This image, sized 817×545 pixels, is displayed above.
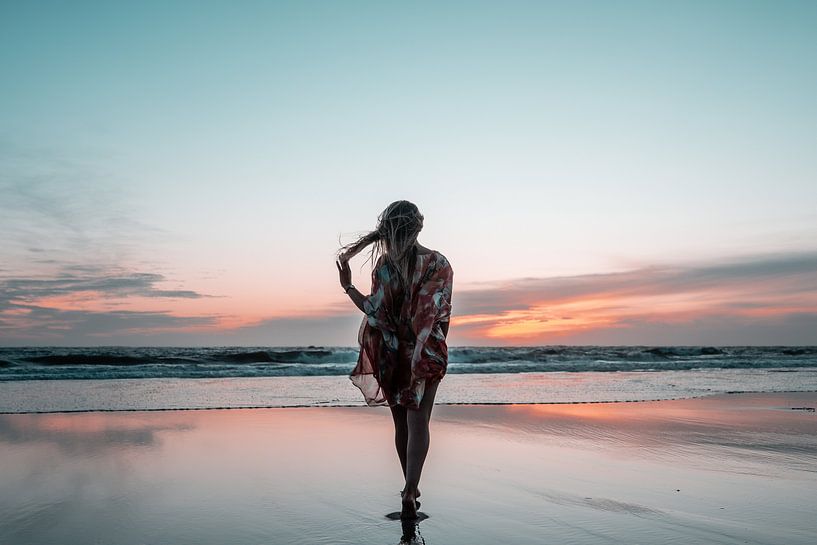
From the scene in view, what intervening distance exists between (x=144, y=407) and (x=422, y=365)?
6558 mm

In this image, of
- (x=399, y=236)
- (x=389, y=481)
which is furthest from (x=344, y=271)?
(x=389, y=481)

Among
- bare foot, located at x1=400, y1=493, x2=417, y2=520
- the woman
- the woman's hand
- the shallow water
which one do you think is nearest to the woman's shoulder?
the woman

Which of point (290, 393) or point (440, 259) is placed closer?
point (440, 259)

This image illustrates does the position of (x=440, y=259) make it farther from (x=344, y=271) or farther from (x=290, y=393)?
(x=290, y=393)

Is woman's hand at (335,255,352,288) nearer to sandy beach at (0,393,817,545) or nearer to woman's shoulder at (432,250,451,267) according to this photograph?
woman's shoulder at (432,250,451,267)

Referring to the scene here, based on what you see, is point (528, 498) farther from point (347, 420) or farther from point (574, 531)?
point (347, 420)

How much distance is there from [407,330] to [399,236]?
0.56 metres

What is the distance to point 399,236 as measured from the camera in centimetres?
361

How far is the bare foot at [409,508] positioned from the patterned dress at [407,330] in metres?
0.49

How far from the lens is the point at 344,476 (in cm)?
451

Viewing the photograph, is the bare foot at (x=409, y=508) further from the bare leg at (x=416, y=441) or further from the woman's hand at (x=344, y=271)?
the woman's hand at (x=344, y=271)

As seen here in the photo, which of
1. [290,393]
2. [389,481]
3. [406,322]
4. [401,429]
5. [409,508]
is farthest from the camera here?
[290,393]

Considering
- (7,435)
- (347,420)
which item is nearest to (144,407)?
(7,435)

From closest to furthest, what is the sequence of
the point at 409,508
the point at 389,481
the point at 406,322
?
the point at 409,508 < the point at 406,322 < the point at 389,481
